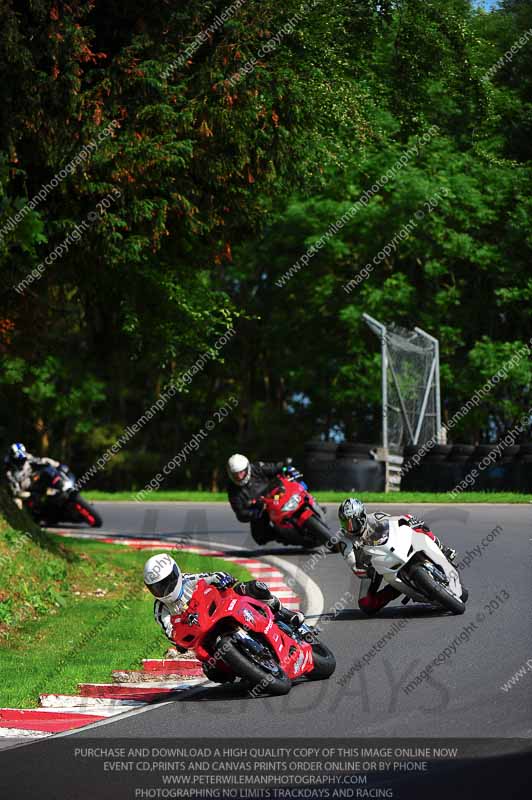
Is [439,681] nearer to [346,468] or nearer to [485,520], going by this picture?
[485,520]

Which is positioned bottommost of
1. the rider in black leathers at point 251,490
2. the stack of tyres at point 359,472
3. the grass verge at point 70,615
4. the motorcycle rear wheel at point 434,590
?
the grass verge at point 70,615

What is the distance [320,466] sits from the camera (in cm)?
2559

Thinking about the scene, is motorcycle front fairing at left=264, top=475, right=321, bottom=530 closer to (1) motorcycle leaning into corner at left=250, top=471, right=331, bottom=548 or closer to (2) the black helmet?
(1) motorcycle leaning into corner at left=250, top=471, right=331, bottom=548

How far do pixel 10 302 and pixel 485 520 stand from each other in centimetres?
792

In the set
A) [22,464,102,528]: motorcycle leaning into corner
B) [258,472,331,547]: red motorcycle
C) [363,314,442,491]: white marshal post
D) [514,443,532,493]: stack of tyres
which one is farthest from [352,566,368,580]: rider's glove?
[363,314,442,491]: white marshal post

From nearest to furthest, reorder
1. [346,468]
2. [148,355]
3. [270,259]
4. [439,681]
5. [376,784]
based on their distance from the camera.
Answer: [376,784] < [439,681] < [148,355] < [346,468] < [270,259]

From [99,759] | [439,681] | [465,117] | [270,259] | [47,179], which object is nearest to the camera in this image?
[99,759]

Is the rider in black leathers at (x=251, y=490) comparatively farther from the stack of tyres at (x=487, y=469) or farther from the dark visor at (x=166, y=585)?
the stack of tyres at (x=487, y=469)

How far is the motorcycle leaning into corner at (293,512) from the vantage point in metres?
16.1

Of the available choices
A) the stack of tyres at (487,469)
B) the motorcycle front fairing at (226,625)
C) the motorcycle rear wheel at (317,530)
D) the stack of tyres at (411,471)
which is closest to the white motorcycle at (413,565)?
the motorcycle front fairing at (226,625)

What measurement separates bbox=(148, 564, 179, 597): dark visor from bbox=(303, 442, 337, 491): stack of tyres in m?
16.9

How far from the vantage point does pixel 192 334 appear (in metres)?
18.3

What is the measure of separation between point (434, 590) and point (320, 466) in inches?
577

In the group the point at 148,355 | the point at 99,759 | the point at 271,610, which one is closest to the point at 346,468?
the point at 148,355
